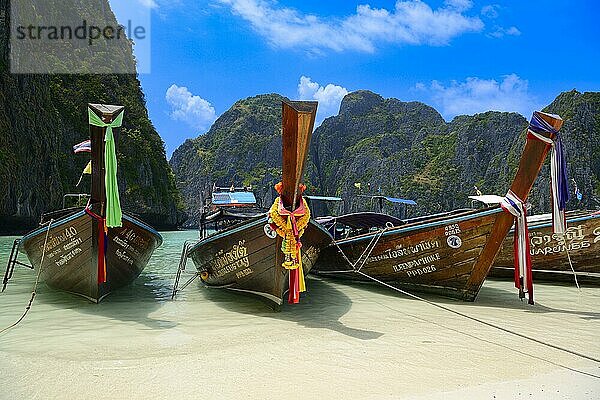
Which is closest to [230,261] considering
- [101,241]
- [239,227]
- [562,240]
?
[239,227]

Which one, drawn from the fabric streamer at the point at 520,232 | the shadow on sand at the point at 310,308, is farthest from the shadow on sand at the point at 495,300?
the shadow on sand at the point at 310,308

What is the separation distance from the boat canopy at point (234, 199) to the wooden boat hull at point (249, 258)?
314 centimetres

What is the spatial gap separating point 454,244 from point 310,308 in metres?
2.41

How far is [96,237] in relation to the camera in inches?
253

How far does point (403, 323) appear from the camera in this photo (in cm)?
575

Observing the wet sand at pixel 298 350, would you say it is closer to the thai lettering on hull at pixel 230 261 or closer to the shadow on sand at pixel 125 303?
the shadow on sand at pixel 125 303

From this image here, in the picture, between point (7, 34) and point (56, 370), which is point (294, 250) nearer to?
point (56, 370)

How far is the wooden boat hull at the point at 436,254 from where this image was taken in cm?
675

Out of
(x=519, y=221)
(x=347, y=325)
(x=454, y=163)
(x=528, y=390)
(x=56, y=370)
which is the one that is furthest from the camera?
(x=454, y=163)

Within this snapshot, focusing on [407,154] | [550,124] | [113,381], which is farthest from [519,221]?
[407,154]

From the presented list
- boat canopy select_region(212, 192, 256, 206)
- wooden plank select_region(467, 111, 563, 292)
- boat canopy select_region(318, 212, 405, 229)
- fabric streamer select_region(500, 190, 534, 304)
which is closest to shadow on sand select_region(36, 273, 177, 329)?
boat canopy select_region(212, 192, 256, 206)

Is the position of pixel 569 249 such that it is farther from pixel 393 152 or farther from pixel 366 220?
pixel 393 152

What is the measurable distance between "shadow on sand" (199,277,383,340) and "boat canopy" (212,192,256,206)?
272 cm

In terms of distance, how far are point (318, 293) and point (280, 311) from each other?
6.27 feet
